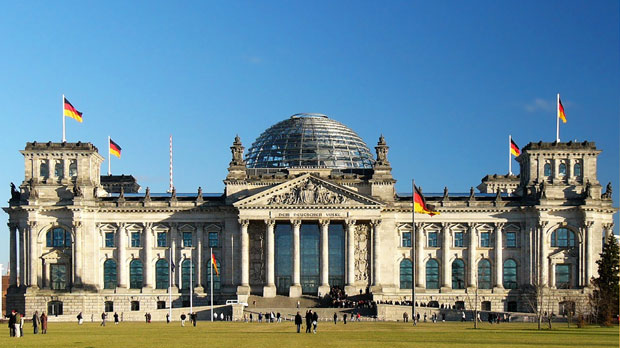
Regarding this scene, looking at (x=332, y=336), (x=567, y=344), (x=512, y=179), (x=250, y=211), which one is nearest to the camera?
(x=567, y=344)

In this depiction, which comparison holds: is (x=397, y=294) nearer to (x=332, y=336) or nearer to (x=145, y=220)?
(x=145, y=220)

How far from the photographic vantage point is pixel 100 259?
153375 mm

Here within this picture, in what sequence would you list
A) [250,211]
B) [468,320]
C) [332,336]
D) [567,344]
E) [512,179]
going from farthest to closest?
1. [512,179]
2. [250,211]
3. [468,320]
4. [332,336]
5. [567,344]

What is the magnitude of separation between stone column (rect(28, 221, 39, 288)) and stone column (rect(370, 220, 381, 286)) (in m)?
43.0

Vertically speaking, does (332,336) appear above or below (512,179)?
below

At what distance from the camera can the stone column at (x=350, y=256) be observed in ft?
489

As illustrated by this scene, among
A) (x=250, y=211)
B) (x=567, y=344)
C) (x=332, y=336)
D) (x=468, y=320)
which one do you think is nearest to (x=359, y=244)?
(x=250, y=211)

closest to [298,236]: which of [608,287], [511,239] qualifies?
[511,239]

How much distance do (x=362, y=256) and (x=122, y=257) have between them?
103 feet

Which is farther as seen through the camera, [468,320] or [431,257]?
[431,257]

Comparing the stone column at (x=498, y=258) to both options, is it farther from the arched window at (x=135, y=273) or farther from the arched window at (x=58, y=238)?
the arched window at (x=58, y=238)

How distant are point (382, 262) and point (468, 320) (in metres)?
23.1

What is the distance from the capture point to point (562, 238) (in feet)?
499

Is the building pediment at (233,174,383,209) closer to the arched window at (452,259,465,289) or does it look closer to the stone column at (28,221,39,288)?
the arched window at (452,259,465,289)
